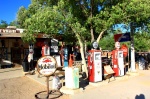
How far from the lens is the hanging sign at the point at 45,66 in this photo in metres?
9.09

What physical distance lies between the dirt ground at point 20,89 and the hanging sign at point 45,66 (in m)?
1.15

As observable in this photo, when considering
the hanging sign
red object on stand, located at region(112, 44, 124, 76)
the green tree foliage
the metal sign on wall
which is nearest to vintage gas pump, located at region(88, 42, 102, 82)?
the green tree foliage

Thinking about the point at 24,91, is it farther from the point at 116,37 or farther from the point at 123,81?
the point at 116,37

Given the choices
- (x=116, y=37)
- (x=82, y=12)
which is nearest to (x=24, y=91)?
(x=82, y=12)

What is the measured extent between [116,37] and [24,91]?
343 inches

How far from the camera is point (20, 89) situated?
36.3 ft

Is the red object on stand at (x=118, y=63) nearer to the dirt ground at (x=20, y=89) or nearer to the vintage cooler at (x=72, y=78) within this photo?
the vintage cooler at (x=72, y=78)

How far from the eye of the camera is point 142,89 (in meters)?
10.7

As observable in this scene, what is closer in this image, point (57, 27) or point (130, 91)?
point (130, 91)

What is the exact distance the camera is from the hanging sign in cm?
909

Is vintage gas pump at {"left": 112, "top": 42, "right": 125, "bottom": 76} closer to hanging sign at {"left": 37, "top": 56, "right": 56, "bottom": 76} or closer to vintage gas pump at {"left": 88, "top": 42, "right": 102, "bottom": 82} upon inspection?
vintage gas pump at {"left": 88, "top": 42, "right": 102, "bottom": 82}

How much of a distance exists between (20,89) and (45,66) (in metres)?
2.81

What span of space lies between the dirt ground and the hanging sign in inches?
45.1

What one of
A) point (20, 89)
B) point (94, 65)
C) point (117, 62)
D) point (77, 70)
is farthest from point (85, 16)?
point (20, 89)
